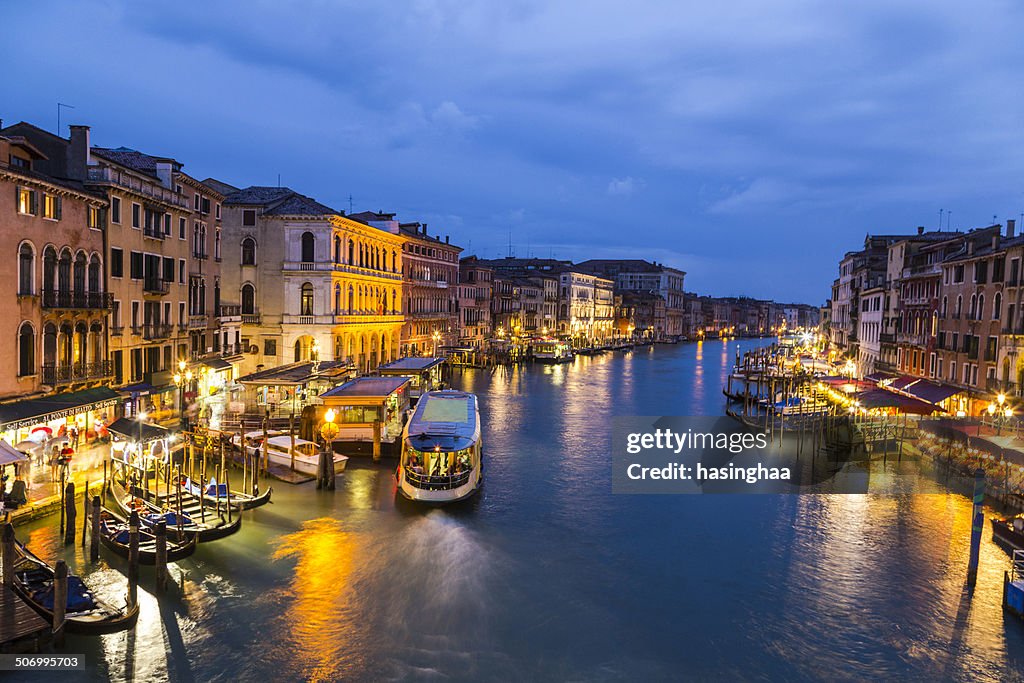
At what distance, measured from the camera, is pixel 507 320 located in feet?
313

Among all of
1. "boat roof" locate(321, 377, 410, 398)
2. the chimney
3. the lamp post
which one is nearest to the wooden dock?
the lamp post

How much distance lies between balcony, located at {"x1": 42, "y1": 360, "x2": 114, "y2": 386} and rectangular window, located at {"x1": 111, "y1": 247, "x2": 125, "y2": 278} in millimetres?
3285

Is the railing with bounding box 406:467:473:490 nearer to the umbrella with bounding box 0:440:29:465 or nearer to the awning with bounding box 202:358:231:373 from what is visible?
the umbrella with bounding box 0:440:29:465

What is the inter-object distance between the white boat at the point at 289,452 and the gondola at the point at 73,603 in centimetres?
1074

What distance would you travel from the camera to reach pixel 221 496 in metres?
20.6

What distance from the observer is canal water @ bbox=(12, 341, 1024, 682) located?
14.0 m

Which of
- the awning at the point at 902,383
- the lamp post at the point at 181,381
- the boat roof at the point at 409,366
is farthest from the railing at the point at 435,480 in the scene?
the awning at the point at 902,383

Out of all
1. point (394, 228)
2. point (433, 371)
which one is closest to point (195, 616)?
point (433, 371)

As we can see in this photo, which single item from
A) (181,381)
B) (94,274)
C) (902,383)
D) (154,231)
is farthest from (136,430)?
(902,383)

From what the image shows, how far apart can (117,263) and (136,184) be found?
3.28 meters

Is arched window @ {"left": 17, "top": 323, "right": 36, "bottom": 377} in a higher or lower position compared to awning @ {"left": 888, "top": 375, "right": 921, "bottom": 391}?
higher

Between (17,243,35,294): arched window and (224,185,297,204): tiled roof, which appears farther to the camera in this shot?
(224,185,297,204): tiled roof

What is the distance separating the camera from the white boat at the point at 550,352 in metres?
93.2

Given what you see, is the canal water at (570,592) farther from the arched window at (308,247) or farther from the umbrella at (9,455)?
the arched window at (308,247)
